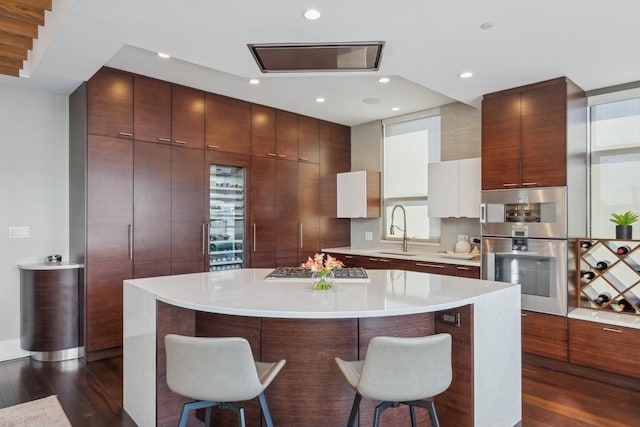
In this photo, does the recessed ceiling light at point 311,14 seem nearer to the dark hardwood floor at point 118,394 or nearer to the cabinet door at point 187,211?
the cabinet door at point 187,211

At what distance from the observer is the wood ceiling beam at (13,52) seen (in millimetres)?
3277

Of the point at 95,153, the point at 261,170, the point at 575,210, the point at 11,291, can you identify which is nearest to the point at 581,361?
the point at 575,210

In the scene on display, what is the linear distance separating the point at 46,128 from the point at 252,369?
3703 millimetres

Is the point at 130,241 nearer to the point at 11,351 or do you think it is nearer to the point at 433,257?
the point at 11,351

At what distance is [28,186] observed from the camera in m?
3.91

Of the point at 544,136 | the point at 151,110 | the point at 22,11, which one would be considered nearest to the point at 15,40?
the point at 22,11

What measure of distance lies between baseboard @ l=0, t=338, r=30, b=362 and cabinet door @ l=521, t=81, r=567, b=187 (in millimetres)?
5083

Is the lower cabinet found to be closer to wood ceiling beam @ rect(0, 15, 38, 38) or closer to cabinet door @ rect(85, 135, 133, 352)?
cabinet door @ rect(85, 135, 133, 352)

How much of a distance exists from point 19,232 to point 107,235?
90 cm

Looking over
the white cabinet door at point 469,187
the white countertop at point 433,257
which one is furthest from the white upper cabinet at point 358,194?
the white cabinet door at point 469,187

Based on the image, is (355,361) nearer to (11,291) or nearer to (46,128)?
(11,291)

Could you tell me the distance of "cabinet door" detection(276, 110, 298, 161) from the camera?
17.4 feet

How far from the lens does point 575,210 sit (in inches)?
146

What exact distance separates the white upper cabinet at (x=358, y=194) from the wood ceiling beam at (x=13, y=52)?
3928mm
